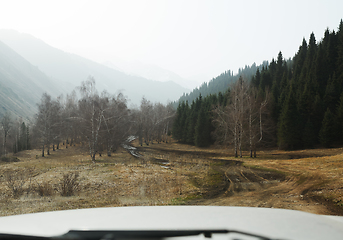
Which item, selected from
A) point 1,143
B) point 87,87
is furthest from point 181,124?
point 1,143

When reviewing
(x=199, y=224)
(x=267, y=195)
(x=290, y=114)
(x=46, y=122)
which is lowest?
(x=267, y=195)

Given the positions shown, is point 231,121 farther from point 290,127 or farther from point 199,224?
point 199,224

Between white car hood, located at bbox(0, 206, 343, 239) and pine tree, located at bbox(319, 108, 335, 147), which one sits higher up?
pine tree, located at bbox(319, 108, 335, 147)

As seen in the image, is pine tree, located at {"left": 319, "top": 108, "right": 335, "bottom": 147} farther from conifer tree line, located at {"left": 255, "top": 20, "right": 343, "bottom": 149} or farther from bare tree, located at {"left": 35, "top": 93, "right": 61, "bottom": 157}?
bare tree, located at {"left": 35, "top": 93, "right": 61, "bottom": 157}

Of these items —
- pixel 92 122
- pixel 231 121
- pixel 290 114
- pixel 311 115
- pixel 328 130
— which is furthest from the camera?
pixel 311 115

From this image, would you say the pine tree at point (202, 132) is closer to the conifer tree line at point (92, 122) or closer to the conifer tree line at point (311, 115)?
the conifer tree line at point (92, 122)

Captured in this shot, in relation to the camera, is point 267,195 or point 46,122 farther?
point 46,122

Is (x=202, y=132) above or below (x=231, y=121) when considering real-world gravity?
below

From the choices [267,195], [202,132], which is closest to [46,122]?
[202,132]

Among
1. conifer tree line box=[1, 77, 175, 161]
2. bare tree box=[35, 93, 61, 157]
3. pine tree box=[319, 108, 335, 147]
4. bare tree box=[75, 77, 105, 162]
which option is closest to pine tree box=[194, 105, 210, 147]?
conifer tree line box=[1, 77, 175, 161]

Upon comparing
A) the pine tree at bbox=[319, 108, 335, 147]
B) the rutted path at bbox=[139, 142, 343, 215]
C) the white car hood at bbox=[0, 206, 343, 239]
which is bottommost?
the rutted path at bbox=[139, 142, 343, 215]

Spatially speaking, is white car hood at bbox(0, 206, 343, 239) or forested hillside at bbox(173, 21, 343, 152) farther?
forested hillside at bbox(173, 21, 343, 152)

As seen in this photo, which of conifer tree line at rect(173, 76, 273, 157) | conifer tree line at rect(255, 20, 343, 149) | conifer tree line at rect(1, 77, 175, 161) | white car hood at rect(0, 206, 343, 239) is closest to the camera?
white car hood at rect(0, 206, 343, 239)

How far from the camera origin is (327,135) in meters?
30.5
